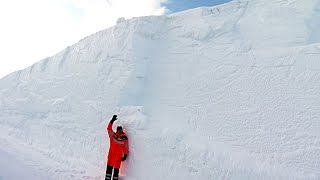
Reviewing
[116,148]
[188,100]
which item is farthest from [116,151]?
[188,100]

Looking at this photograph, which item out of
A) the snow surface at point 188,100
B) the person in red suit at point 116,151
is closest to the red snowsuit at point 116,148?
the person in red suit at point 116,151

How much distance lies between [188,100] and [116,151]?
204cm

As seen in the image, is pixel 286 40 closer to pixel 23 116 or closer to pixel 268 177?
pixel 268 177

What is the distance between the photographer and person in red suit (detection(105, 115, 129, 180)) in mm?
7961

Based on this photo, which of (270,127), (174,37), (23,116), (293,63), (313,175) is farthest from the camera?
(23,116)

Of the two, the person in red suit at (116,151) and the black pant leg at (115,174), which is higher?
the person in red suit at (116,151)

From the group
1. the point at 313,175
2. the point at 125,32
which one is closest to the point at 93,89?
the point at 125,32

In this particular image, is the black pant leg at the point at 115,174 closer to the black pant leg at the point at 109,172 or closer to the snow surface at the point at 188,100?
the black pant leg at the point at 109,172

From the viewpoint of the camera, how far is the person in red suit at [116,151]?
26.1ft

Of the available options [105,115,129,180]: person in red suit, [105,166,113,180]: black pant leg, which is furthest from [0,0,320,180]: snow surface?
[105,166,113,180]: black pant leg

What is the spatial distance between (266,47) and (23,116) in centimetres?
703

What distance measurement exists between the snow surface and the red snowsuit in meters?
0.31

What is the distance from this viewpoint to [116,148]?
26.5 feet

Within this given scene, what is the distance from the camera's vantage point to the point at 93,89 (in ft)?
34.2
